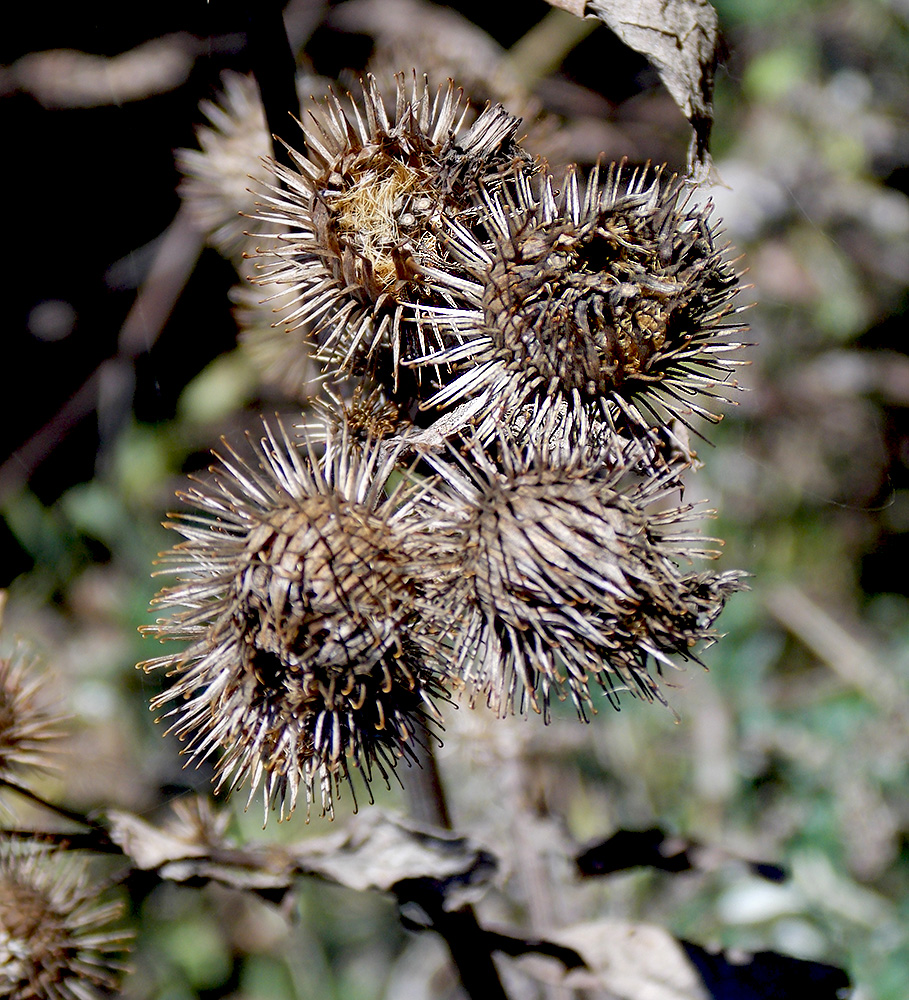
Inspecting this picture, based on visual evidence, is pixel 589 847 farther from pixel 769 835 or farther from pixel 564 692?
pixel 769 835

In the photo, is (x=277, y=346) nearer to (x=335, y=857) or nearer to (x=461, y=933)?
(x=335, y=857)

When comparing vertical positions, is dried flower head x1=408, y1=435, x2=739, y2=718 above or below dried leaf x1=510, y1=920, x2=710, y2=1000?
above

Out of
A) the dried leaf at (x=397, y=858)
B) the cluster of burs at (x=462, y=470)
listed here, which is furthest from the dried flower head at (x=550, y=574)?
the dried leaf at (x=397, y=858)

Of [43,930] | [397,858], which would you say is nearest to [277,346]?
[397,858]

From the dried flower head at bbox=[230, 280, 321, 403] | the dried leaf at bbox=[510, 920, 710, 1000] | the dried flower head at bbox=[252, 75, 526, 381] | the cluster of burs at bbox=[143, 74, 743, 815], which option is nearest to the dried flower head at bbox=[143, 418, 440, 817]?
the cluster of burs at bbox=[143, 74, 743, 815]

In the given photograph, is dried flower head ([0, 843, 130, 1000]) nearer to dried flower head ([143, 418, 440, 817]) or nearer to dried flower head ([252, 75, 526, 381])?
dried flower head ([143, 418, 440, 817])

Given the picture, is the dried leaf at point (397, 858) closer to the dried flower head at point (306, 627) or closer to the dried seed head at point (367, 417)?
the dried flower head at point (306, 627)

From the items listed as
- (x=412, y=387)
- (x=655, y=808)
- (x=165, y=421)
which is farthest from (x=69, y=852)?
(x=165, y=421)
